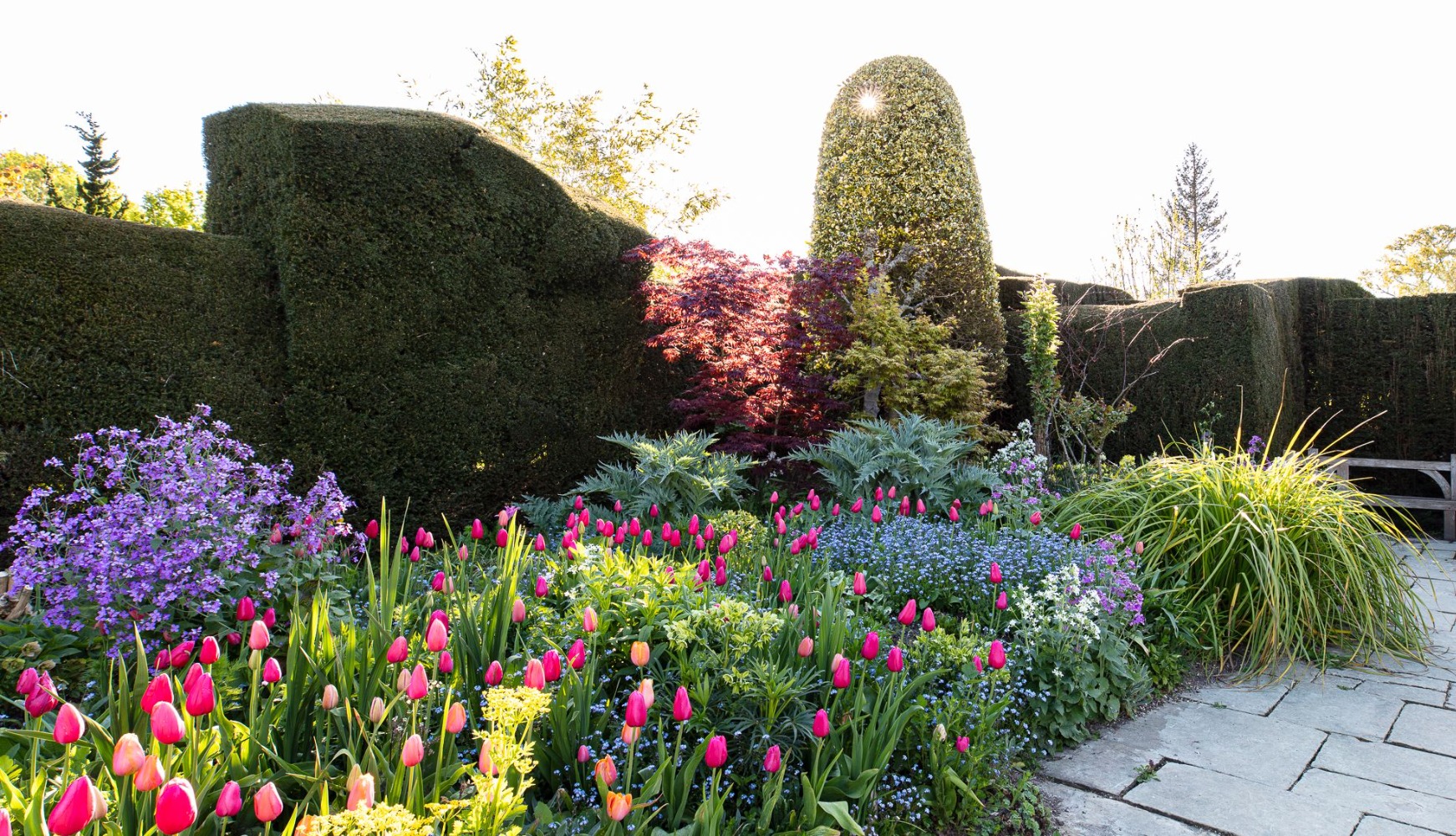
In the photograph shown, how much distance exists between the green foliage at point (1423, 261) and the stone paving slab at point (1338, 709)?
101 ft

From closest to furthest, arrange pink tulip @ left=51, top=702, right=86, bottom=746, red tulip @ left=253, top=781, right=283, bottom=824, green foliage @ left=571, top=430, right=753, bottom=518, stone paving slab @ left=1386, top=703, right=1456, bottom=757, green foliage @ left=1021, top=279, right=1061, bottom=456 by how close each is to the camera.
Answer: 1. red tulip @ left=253, top=781, right=283, bottom=824
2. pink tulip @ left=51, top=702, right=86, bottom=746
3. stone paving slab @ left=1386, top=703, right=1456, bottom=757
4. green foliage @ left=571, top=430, right=753, bottom=518
5. green foliage @ left=1021, top=279, right=1061, bottom=456

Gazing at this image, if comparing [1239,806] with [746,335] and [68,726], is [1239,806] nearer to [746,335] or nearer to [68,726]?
[68,726]

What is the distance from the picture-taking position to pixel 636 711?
1.53 meters

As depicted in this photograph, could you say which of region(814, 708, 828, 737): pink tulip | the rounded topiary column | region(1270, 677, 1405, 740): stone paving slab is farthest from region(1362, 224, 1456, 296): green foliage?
region(814, 708, 828, 737): pink tulip

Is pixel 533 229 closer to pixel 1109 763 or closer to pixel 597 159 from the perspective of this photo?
pixel 1109 763

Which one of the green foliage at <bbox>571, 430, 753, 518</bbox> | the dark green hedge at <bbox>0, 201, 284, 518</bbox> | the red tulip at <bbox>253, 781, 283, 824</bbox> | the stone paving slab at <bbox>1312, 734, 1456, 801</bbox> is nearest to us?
the red tulip at <bbox>253, 781, 283, 824</bbox>

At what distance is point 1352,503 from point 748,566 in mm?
3393

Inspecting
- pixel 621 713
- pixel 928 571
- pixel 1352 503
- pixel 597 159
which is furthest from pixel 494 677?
pixel 597 159

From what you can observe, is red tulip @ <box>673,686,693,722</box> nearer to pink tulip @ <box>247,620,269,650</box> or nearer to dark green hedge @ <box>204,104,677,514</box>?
pink tulip @ <box>247,620,269,650</box>

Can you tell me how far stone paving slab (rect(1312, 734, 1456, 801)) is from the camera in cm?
266

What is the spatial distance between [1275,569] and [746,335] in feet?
11.1

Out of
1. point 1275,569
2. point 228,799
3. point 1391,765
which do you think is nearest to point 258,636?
point 228,799

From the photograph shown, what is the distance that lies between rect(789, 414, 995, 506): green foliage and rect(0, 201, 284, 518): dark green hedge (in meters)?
3.29

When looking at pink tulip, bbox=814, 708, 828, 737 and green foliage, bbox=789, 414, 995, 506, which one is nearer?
pink tulip, bbox=814, 708, 828, 737
